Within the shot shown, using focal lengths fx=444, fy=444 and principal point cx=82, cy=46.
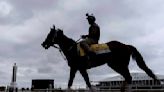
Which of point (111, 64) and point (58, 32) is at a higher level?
point (58, 32)

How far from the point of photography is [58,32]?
1664cm

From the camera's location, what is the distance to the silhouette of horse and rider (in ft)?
53.1

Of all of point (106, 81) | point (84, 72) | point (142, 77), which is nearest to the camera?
point (84, 72)

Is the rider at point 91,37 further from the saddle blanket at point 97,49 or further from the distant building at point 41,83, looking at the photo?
the distant building at point 41,83

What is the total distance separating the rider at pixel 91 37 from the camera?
16.2m

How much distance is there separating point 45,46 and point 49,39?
356 mm

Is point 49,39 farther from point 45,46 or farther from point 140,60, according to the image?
point 140,60

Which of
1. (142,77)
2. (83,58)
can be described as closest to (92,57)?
(83,58)

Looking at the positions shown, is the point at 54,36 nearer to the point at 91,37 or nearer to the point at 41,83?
the point at 91,37

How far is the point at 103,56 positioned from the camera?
16.4 metres

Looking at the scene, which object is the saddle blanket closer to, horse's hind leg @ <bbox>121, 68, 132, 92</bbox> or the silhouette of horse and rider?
the silhouette of horse and rider

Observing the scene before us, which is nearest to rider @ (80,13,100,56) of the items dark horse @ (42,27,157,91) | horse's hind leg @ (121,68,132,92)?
dark horse @ (42,27,157,91)

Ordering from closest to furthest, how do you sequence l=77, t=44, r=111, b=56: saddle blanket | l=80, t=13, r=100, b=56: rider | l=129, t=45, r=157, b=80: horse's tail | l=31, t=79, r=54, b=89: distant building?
l=80, t=13, r=100, b=56: rider → l=77, t=44, r=111, b=56: saddle blanket → l=129, t=45, r=157, b=80: horse's tail → l=31, t=79, r=54, b=89: distant building

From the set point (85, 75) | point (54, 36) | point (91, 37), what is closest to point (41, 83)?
point (54, 36)
